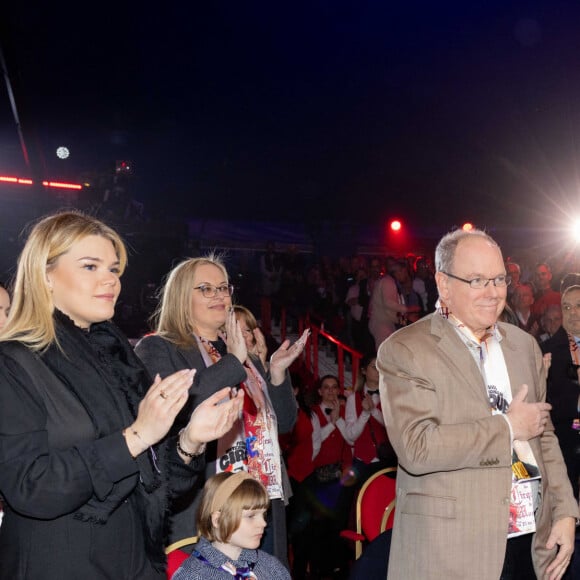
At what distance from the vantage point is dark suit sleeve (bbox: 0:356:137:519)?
148 centimetres

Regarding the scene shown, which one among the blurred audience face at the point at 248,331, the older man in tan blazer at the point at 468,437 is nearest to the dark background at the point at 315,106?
the blurred audience face at the point at 248,331

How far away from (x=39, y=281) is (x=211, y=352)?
1.40 m

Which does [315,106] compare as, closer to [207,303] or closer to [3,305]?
[207,303]

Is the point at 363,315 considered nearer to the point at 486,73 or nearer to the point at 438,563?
the point at 486,73

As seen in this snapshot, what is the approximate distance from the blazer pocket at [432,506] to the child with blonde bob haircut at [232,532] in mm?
825

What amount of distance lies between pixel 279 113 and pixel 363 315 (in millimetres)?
7570

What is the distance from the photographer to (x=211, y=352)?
3061mm

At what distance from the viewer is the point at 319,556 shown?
178 inches

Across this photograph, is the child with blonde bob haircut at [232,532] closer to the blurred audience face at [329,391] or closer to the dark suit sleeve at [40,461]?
the dark suit sleeve at [40,461]

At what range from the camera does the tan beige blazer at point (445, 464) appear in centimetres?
202

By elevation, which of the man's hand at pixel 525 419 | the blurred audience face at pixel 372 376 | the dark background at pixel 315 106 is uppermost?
the dark background at pixel 315 106

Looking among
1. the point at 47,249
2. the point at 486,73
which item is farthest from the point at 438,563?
the point at 486,73

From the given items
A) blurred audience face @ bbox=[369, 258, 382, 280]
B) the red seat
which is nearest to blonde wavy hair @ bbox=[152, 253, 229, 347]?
the red seat

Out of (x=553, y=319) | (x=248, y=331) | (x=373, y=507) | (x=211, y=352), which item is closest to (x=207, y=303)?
(x=211, y=352)
